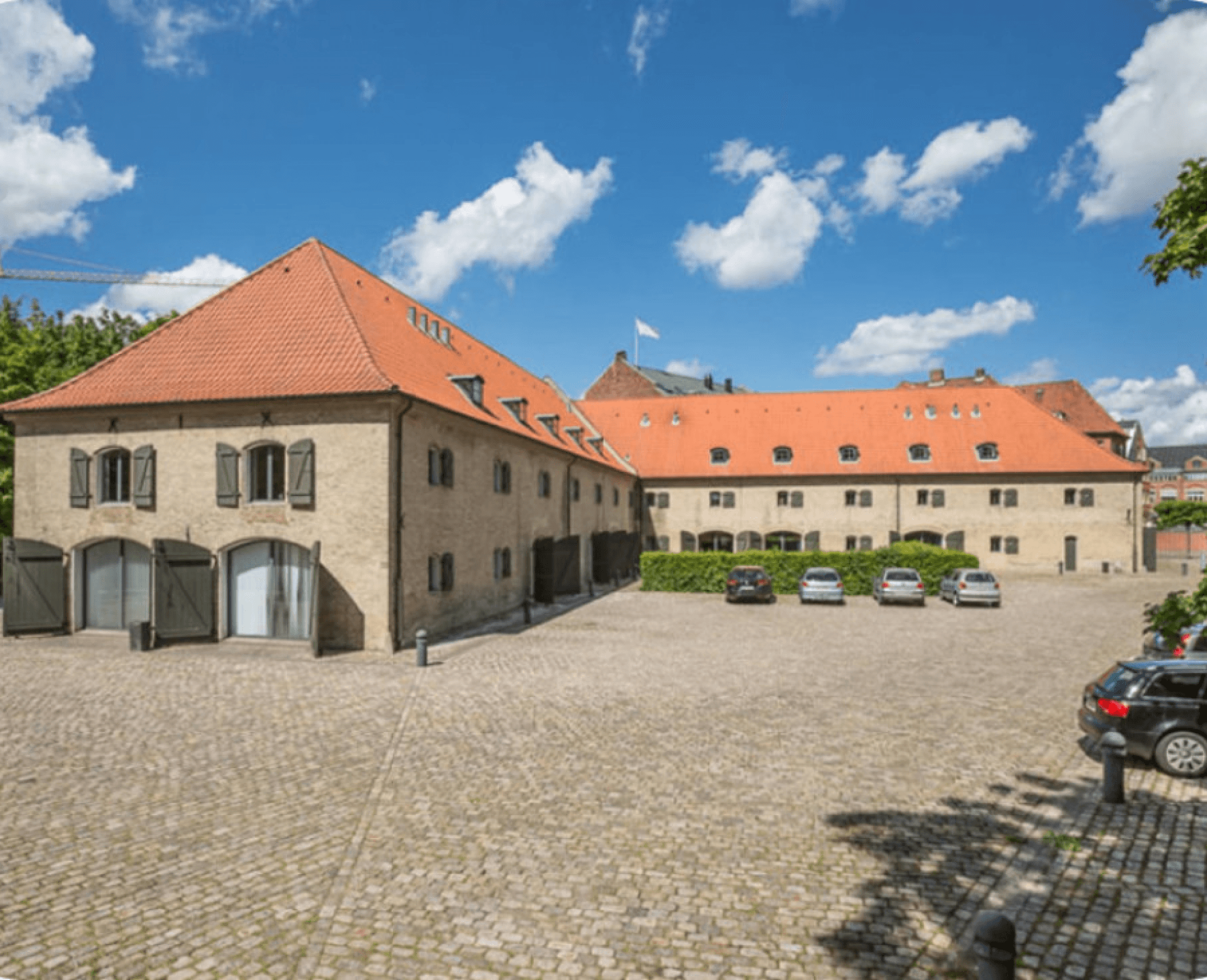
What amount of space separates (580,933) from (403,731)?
6024 millimetres

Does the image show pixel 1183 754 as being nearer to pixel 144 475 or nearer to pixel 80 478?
pixel 144 475

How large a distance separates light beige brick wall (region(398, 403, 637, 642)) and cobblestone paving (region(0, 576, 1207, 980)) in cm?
464

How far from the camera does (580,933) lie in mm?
5734

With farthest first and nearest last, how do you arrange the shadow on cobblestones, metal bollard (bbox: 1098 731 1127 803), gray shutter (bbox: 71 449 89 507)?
1. gray shutter (bbox: 71 449 89 507)
2. metal bollard (bbox: 1098 731 1127 803)
3. the shadow on cobblestones

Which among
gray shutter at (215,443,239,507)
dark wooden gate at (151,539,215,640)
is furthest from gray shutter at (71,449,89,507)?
gray shutter at (215,443,239,507)

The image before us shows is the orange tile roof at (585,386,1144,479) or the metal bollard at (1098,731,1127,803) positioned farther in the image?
the orange tile roof at (585,386,1144,479)

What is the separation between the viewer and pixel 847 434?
42844 millimetres

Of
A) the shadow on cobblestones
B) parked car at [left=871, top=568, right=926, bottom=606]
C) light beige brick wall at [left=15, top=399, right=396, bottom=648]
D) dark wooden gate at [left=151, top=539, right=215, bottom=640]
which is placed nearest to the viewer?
the shadow on cobblestones

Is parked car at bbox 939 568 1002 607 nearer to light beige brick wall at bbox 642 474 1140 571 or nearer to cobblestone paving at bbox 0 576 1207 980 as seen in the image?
light beige brick wall at bbox 642 474 1140 571

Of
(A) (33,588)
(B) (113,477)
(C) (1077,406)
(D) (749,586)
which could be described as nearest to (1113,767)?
(D) (749,586)

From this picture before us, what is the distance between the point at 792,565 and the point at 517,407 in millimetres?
13427

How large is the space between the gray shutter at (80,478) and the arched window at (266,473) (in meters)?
5.23

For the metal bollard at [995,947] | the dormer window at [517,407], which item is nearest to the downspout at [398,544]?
the dormer window at [517,407]

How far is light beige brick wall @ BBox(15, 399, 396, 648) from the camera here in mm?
17766
